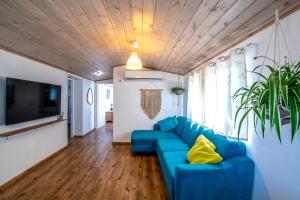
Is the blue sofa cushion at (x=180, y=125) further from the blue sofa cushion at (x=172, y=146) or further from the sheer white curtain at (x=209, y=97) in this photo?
the sheer white curtain at (x=209, y=97)

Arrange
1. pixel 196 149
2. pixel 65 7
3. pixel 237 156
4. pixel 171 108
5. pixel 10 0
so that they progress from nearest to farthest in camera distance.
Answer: pixel 10 0 < pixel 65 7 < pixel 237 156 < pixel 196 149 < pixel 171 108

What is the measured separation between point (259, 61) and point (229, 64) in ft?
1.78

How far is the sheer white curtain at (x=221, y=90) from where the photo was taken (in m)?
2.27

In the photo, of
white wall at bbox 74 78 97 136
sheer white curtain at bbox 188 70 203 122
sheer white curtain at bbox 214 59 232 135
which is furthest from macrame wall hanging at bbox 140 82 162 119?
sheer white curtain at bbox 214 59 232 135

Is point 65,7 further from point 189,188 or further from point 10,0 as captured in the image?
point 189,188

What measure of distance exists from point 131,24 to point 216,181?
2222 mm

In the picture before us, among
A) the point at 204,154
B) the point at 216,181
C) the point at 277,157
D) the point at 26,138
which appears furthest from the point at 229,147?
the point at 26,138

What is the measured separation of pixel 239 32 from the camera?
215cm

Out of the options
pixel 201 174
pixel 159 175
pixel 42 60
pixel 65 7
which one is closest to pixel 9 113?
pixel 42 60

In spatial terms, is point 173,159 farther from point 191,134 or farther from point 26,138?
point 26,138

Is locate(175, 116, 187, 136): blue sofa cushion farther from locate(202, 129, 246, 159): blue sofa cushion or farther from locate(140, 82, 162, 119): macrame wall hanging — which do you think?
locate(202, 129, 246, 159): blue sofa cushion

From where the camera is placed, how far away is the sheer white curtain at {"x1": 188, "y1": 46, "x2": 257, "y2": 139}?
Result: 7.45 feet

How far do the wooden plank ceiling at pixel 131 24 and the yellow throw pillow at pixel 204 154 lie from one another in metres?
1.49

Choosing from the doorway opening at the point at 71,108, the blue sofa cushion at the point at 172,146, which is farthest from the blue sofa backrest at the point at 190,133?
the doorway opening at the point at 71,108
